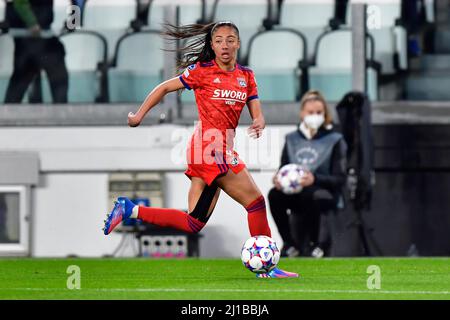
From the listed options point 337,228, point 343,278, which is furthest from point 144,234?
point 343,278

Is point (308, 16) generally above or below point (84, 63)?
above

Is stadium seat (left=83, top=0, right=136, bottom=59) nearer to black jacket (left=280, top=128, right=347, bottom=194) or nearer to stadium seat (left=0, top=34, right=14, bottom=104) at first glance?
stadium seat (left=0, top=34, right=14, bottom=104)

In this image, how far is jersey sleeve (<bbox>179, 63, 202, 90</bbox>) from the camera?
8.23 meters

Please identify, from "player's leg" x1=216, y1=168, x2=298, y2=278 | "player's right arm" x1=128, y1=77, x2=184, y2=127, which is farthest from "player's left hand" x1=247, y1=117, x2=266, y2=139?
"player's right arm" x1=128, y1=77, x2=184, y2=127

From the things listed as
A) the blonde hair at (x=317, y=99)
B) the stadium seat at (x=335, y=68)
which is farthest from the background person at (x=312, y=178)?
the stadium seat at (x=335, y=68)

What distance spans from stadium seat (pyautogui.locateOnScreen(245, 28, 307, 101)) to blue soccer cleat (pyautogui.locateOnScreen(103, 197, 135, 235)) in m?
5.18

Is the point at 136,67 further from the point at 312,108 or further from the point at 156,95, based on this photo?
the point at 156,95

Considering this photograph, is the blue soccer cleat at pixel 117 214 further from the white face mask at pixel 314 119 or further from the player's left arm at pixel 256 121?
the white face mask at pixel 314 119

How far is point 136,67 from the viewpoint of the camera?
13.6 meters

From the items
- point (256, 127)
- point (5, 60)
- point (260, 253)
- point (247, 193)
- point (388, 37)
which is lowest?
point (260, 253)

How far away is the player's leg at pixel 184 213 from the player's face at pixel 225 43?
2.50 feet

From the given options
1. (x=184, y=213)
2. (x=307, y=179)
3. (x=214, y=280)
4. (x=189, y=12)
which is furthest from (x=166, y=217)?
(x=189, y=12)

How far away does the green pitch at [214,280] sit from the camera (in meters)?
7.14

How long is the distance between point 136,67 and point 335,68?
1961 mm
